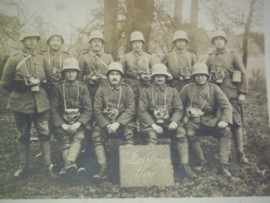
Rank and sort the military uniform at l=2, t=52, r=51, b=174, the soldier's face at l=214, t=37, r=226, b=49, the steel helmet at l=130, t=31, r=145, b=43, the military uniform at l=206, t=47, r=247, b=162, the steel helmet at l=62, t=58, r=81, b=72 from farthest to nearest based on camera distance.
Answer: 1. the soldier's face at l=214, t=37, r=226, b=49
2. the steel helmet at l=130, t=31, r=145, b=43
3. the military uniform at l=206, t=47, r=247, b=162
4. the steel helmet at l=62, t=58, r=81, b=72
5. the military uniform at l=2, t=52, r=51, b=174

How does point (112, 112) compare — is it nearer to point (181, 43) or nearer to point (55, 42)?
point (55, 42)

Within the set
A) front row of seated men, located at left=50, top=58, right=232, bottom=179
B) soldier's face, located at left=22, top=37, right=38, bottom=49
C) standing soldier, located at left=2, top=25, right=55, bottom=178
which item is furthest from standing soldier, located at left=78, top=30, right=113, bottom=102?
soldier's face, located at left=22, top=37, right=38, bottom=49

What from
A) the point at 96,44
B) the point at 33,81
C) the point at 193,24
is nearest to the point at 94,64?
the point at 96,44

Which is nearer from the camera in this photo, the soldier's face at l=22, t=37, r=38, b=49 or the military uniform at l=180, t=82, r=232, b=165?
the military uniform at l=180, t=82, r=232, b=165

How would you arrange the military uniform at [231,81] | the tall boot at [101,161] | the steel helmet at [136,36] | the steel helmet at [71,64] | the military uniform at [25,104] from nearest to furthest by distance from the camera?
the tall boot at [101,161] → the military uniform at [25,104] → the steel helmet at [71,64] → the military uniform at [231,81] → the steel helmet at [136,36]

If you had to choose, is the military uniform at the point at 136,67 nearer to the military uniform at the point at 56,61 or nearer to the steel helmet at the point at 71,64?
the steel helmet at the point at 71,64

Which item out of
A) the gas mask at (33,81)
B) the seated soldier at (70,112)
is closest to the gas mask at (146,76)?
the seated soldier at (70,112)

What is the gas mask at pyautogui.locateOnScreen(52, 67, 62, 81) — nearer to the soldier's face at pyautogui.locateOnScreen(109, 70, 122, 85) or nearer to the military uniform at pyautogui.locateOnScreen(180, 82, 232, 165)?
the soldier's face at pyautogui.locateOnScreen(109, 70, 122, 85)
